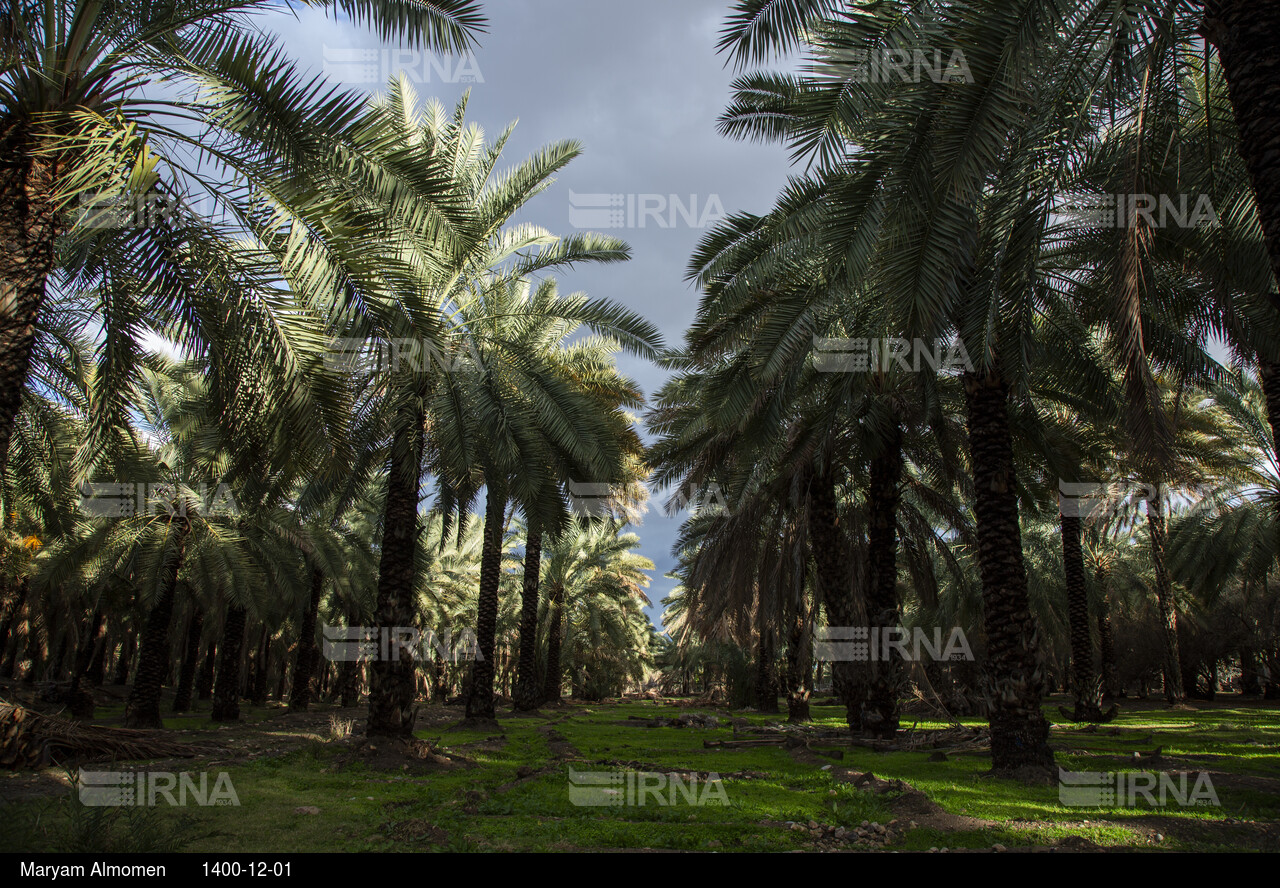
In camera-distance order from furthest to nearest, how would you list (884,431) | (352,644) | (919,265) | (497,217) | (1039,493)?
(352,644)
(1039,493)
(884,431)
(497,217)
(919,265)

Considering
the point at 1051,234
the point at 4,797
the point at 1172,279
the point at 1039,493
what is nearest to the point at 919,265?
the point at 1051,234

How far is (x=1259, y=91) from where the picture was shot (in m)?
4.60

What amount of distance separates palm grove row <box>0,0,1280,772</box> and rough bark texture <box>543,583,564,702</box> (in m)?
11.1

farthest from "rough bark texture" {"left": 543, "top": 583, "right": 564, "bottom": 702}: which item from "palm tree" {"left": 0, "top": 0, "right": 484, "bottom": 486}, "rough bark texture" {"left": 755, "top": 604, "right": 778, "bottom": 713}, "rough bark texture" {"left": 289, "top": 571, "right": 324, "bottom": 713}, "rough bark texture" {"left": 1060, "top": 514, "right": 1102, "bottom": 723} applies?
"palm tree" {"left": 0, "top": 0, "right": 484, "bottom": 486}

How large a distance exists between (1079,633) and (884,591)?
8.08 m

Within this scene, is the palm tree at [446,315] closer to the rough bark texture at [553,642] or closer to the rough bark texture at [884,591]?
the rough bark texture at [884,591]

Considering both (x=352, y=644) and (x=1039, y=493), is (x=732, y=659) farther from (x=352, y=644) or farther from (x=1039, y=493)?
(x=1039, y=493)

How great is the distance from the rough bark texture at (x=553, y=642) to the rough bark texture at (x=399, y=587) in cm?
1948

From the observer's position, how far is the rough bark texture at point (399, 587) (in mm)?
11234

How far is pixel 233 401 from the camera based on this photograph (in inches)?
290

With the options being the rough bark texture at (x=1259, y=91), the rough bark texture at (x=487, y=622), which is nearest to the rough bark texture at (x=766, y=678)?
the rough bark texture at (x=487, y=622)

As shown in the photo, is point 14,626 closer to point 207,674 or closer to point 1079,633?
point 207,674

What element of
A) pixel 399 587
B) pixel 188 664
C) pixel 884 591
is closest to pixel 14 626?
pixel 188 664

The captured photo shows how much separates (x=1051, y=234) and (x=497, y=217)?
28.3ft
